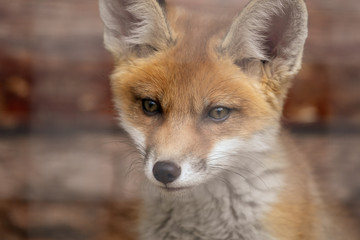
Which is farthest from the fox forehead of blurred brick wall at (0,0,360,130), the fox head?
blurred brick wall at (0,0,360,130)

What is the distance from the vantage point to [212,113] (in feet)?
7.38

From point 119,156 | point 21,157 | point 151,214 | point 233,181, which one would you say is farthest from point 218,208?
point 21,157

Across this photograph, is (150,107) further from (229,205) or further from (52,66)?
(52,66)

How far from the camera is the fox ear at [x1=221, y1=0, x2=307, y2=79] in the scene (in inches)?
87.4

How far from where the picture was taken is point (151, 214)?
2547 mm

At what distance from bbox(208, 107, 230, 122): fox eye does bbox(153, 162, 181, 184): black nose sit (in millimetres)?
253

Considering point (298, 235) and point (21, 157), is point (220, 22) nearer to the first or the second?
point (298, 235)

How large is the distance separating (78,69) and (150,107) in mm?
1067

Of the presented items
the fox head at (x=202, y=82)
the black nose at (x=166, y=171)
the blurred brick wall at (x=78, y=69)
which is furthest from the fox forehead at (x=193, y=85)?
the blurred brick wall at (x=78, y=69)

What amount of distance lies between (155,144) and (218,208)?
419 millimetres

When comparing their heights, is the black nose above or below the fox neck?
above

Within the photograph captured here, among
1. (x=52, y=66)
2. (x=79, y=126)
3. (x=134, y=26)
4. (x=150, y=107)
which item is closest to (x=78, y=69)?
(x=52, y=66)

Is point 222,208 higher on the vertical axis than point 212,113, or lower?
lower

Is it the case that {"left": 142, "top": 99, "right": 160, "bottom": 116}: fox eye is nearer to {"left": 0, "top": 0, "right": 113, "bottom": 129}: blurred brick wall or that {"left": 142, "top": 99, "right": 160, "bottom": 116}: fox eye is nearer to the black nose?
the black nose
